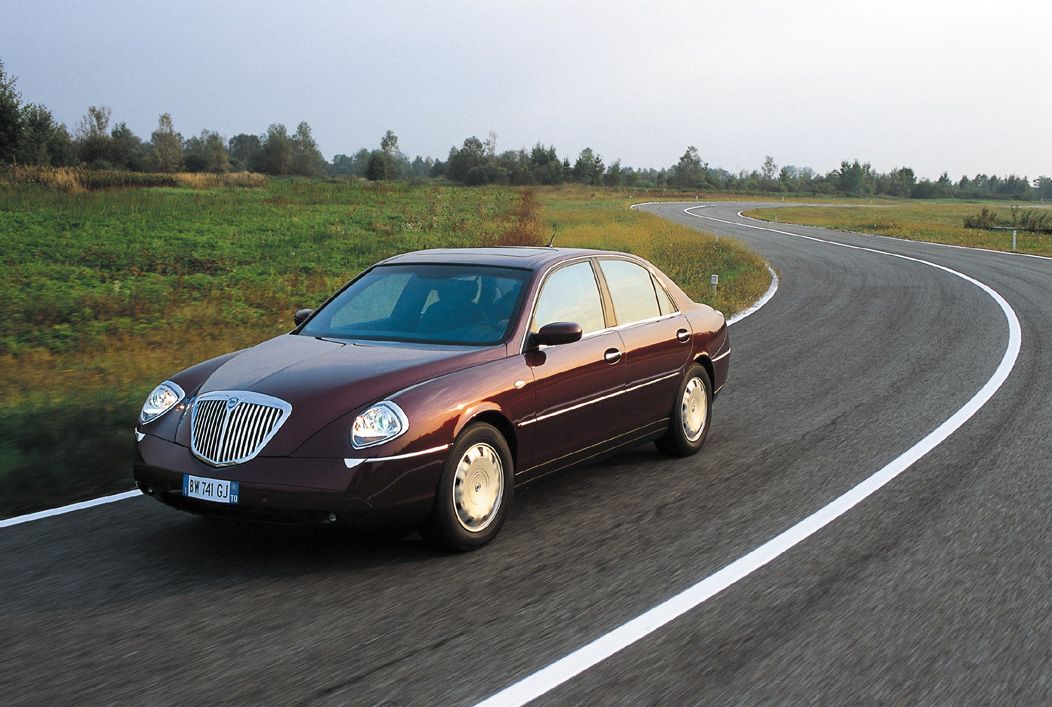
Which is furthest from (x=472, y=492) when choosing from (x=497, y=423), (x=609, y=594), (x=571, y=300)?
Answer: (x=571, y=300)

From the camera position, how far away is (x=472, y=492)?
5504 mm

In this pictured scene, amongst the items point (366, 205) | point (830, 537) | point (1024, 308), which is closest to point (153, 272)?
point (1024, 308)

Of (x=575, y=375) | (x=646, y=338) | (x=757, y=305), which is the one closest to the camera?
(x=575, y=375)

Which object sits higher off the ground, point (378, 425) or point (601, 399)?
point (378, 425)

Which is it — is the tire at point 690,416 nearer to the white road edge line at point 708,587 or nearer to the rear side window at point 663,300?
the rear side window at point 663,300

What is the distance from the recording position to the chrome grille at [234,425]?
5.06 meters

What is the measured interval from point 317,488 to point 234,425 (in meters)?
0.58

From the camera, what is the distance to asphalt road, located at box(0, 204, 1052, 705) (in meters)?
3.84

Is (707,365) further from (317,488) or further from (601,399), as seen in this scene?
(317,488)

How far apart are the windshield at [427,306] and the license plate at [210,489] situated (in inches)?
59.1

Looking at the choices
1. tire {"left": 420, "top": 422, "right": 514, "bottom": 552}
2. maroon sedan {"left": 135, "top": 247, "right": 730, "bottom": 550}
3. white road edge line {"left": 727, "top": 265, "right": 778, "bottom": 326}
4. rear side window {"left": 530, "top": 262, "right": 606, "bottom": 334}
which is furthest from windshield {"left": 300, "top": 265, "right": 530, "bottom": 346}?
white road edge line {"left": 727, "top": 265, "right": 778, "bottom": 326}

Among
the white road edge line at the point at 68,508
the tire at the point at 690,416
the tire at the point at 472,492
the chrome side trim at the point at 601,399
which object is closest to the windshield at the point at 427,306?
the chrome side trim at the point at 601,399

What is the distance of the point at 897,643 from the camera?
13.9 feet

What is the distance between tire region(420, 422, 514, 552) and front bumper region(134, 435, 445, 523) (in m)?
0.13
